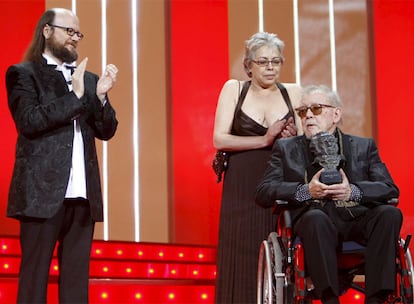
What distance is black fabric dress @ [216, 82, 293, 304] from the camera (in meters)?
3.30

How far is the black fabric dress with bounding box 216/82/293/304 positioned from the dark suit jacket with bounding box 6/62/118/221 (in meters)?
0.84

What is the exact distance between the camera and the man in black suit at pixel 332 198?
8.58 feet

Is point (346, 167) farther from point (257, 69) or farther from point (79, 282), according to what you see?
point (79, 282)

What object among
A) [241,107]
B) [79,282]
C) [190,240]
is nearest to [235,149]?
[241,107]

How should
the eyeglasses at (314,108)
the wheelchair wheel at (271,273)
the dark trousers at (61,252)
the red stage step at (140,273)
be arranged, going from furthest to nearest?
1. the red stage step at (140,273)
2. the eyeglasses at (314,108)
3. the wheelchair wheel at (271,273)
4. the dark trousers at (61,252)

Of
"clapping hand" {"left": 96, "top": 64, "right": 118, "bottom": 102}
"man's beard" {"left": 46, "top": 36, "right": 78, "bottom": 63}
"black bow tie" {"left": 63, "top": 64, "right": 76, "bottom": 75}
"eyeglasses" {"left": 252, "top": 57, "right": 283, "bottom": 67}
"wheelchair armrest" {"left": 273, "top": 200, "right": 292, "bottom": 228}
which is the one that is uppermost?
"eyeglasses" {"left": 252, "top": 57, "right": 283, "bottom": 67}

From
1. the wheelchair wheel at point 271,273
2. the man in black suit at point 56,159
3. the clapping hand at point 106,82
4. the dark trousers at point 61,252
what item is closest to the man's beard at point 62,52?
the man in black suit at point 56,159

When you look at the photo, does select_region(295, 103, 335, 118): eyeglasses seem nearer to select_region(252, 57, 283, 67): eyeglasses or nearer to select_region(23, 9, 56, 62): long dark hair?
select_region(252, 57, 283, 67): eyeglasses

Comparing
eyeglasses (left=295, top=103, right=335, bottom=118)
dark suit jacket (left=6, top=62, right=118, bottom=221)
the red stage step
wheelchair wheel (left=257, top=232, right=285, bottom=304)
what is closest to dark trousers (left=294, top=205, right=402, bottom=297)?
wheelchair wheel (left=257, top=232, right=285, bottom=304)

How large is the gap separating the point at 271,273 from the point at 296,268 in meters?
0.12

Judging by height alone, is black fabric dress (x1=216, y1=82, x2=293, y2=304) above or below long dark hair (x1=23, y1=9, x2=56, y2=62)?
below

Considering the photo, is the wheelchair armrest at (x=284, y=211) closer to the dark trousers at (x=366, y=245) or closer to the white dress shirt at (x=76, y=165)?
the dark trousers at (x=366, y=245)

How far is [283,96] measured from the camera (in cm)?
338

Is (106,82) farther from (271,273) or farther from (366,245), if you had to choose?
(366,245)
